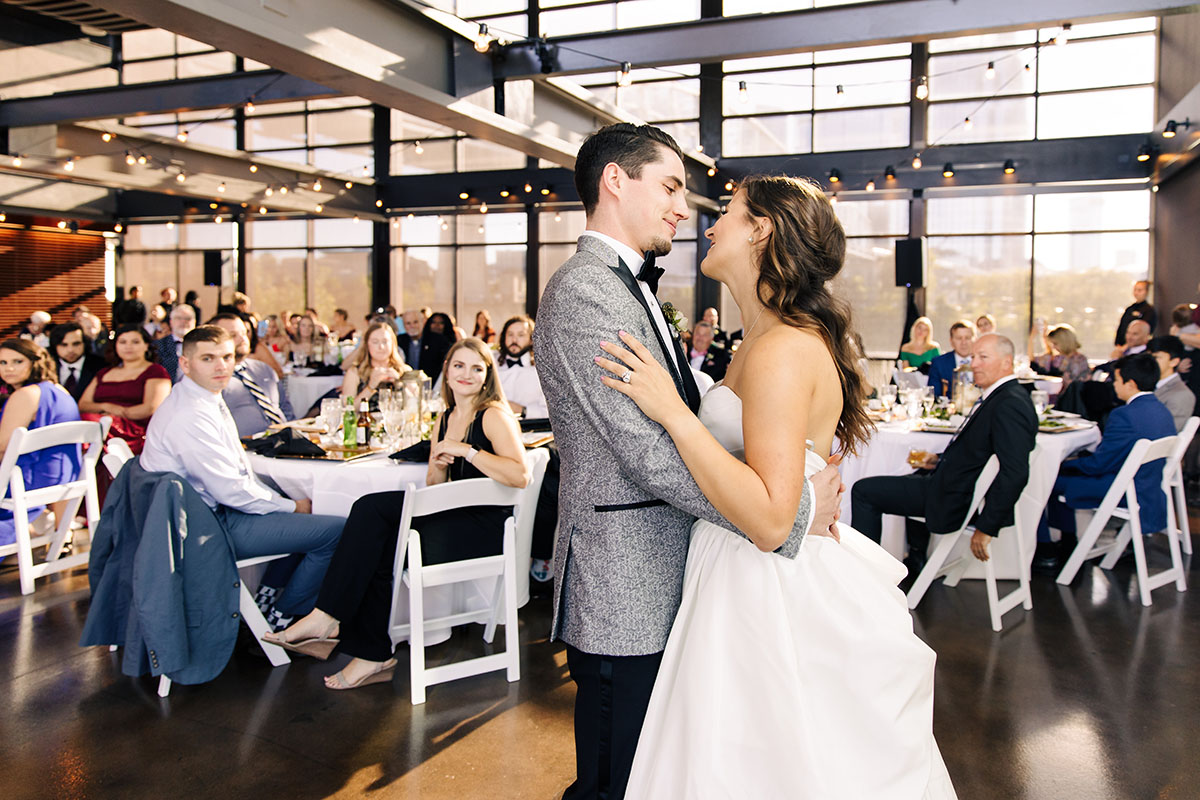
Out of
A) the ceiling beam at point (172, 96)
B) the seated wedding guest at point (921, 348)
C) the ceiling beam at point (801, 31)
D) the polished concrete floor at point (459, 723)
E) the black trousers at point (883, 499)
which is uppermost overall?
the ceiling beam at point (172, 96)

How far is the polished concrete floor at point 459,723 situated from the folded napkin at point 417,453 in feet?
2.71

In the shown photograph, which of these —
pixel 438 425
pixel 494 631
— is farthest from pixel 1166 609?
pixel 438 425

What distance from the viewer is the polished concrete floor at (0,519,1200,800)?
2719mm

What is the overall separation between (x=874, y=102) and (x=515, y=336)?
9.44m

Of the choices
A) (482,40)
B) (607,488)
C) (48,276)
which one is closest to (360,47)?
(482,40)

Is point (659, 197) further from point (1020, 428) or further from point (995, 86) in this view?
point (995, 86)

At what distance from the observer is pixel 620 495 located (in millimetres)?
1572

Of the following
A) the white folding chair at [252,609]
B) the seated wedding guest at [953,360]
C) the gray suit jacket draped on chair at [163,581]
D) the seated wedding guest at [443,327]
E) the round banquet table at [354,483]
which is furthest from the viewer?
the seated wedding guest at [443,327]

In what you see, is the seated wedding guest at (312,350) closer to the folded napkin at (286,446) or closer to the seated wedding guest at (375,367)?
the seated wedding guest at (375,367)

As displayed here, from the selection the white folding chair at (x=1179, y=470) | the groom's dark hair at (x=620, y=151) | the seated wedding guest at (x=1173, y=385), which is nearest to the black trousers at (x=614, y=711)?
the groom's dark hair at (x=620, y=151)

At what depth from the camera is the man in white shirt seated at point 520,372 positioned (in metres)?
6.50

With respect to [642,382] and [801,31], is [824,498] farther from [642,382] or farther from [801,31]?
[801,31]

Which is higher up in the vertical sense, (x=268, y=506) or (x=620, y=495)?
(x=620, y=495)

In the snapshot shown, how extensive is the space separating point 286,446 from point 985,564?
10.8ft
